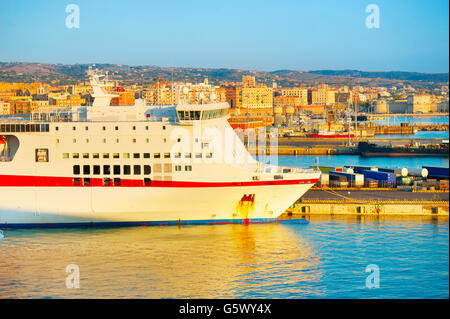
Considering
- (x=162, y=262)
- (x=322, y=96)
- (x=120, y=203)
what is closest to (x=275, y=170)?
(x=120, y=203)

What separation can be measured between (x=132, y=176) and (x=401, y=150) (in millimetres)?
40683

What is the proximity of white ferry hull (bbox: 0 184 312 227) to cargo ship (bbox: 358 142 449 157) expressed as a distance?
120ft

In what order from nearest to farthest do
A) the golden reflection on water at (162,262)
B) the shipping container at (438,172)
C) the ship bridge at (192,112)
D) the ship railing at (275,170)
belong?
the golden reflection on water at (162,262)
the ship bridge at (192,112)
the ship railing at (275,170)
the shipping container at (438,172)

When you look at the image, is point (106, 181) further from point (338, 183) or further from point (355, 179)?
point (355, 179)

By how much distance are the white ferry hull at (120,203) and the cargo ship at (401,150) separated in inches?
1443

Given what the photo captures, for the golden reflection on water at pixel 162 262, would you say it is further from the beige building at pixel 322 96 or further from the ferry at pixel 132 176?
the beige building at pixel 322 96

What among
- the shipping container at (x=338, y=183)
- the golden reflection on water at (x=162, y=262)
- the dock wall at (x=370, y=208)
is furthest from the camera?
the shipping container at (x=338, y=183)

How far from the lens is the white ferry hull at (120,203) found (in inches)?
801

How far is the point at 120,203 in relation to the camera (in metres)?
20.4

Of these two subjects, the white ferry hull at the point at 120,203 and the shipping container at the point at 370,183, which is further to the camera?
the shipping container at the point at 370,183

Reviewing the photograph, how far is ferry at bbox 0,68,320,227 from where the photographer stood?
20359 millimetres

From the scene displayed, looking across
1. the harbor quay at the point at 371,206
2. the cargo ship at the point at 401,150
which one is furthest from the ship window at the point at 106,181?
the cargo ship at the point at 401,150

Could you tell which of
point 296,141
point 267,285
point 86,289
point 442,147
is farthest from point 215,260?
point 296,141

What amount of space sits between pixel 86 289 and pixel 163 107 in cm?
869
